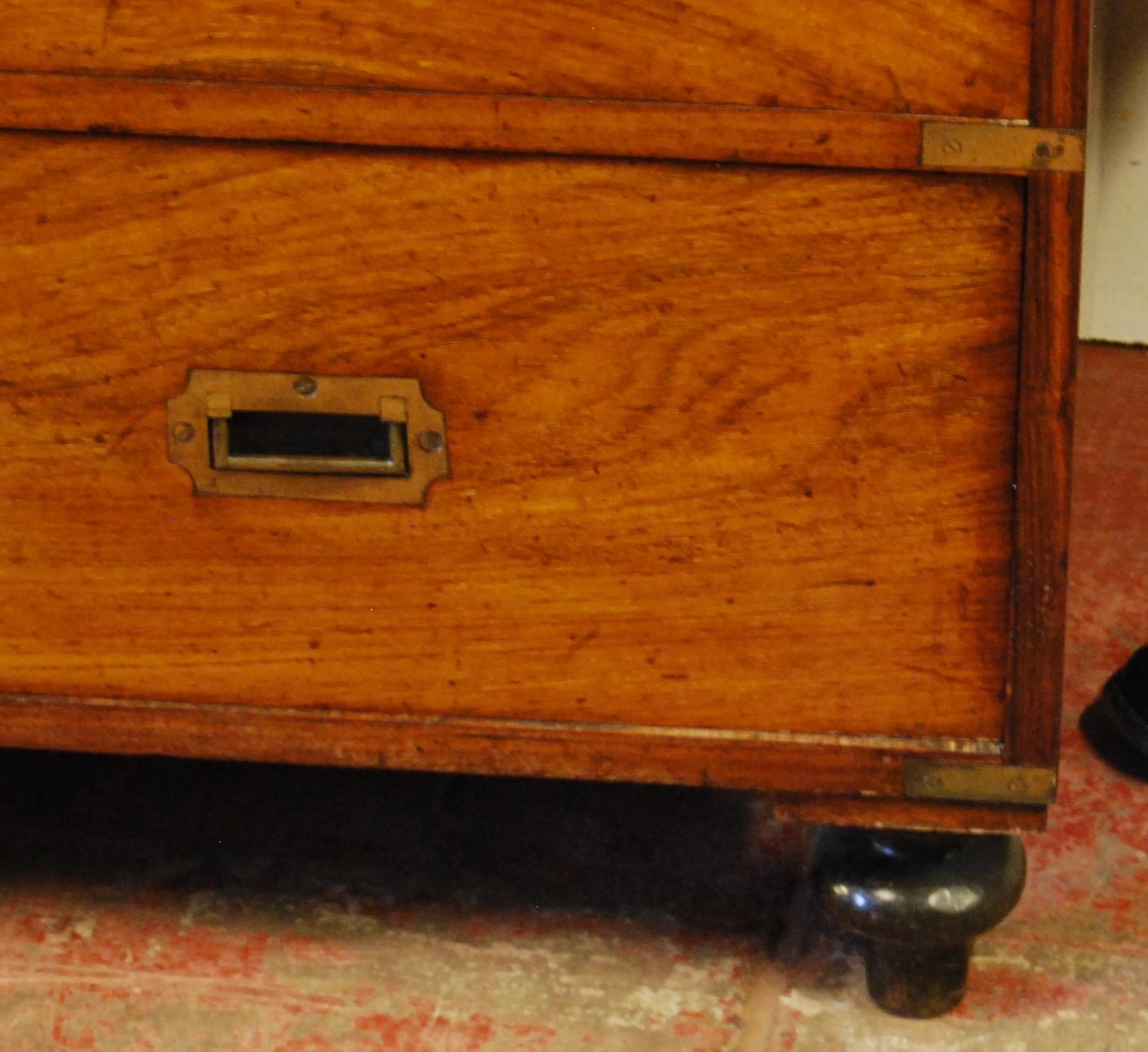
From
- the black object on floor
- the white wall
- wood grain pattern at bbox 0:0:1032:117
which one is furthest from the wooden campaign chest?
the white wall

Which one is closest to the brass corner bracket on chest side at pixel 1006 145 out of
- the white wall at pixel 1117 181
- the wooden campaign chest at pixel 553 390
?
the wooden campaign chest at pixel 553 390

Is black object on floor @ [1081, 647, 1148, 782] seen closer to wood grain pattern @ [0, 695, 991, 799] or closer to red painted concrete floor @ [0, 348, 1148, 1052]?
red painted concrete floor @ [0, 348, 1148, 1052]

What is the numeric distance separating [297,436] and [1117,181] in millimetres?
1439

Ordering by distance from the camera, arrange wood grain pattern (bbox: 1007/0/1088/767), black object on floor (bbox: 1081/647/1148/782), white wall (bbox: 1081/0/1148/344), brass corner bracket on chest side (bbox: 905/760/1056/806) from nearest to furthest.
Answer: wood grain pattern (bbox: 1007/0/1088/767), brass corner bracket on chest side (bbox: 905/760/1056/806), black object on floor (bbox: 1081/647/1148/782), white wall (bbox: 1081/0/1148/344)

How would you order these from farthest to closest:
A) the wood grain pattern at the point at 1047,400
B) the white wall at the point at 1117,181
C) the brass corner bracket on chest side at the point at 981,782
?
the white wall at the point at 1117,181 → the brass corner bracket on chest side at the point at 981,782 → the wood grain pattern at the point at 1047,400

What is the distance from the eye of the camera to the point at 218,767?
3.74 ft

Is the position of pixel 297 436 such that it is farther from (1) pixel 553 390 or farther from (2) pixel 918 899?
(2) pixel 918 899

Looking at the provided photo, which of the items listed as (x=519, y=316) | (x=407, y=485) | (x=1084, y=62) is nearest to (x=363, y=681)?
(x=407, y=485)

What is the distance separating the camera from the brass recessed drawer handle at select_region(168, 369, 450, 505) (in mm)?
749

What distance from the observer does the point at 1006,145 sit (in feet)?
2.22

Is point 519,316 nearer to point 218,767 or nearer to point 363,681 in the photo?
point 363,681

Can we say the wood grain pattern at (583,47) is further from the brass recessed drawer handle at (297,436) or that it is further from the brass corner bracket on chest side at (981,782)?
the brass corner bracket on chest side at (981,782)

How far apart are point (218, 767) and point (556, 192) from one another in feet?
1.99

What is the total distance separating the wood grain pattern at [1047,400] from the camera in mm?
668
